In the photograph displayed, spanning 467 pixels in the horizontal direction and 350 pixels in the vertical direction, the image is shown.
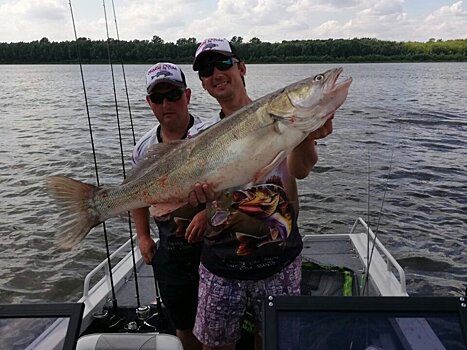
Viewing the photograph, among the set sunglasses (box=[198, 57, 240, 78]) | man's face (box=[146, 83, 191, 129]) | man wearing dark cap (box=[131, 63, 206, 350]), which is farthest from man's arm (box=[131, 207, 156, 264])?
sunglasses (box=[198, 57, 240, 78])

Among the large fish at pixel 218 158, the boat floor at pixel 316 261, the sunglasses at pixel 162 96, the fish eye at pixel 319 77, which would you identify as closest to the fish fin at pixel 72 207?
the large fish at pixel 218 158

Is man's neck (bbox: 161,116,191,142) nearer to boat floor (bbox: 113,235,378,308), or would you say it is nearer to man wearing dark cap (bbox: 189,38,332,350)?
man wearing dark cap (bbox: 189,38,332,350)

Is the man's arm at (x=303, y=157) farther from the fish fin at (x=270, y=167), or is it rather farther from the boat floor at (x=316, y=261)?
the boat floor at (x=316, y=261)

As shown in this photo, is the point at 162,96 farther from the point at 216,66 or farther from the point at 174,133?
the point at 216,66

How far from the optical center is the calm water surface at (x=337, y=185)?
8.16 m

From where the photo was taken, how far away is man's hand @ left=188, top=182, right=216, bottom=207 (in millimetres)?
2785

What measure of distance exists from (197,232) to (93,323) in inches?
72.3

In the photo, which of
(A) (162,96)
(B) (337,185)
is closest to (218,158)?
(A) (162,96)

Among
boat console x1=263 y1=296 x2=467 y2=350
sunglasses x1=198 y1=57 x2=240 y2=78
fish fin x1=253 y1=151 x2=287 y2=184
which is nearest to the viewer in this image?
boat console x1=263 y1=296 x2=467 y2=350

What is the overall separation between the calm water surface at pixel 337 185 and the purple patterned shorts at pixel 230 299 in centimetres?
505

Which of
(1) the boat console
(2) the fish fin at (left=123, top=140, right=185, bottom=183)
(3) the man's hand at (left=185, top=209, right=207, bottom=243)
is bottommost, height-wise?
(3) the man's hand at (left=185, top=209, right=207, bottom=243)

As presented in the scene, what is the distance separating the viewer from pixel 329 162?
46.9 feet

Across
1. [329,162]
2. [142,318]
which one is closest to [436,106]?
[329,162]

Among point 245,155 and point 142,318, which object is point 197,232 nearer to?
point 245,155
